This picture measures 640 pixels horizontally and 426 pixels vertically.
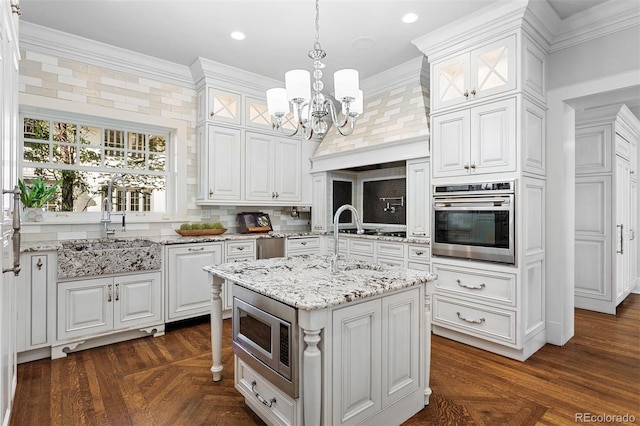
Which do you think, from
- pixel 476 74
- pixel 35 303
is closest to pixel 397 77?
pixel 476 74

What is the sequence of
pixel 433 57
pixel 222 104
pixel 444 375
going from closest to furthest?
pixel 444 375 < pixel 433 57 < pixel 222 104

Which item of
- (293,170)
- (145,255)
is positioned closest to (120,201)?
(145,255)

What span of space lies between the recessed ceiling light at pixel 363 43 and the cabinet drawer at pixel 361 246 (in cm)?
215

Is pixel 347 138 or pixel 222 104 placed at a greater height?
pixel 222 104

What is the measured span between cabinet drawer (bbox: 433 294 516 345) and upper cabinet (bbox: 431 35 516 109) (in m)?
1.87

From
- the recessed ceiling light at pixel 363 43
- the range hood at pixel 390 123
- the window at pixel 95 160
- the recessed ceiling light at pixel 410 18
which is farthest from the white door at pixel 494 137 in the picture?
the window at pixel 95 160

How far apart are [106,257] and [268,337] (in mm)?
2071

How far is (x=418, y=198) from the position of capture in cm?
369

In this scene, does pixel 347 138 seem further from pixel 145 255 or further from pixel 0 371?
pixel 0 371

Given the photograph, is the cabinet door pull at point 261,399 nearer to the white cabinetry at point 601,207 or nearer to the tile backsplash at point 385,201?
the tile backsplash at point 385,201

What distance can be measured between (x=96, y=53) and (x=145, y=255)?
2.20m

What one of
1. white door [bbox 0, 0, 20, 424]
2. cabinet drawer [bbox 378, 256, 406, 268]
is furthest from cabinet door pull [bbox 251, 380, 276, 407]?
cabinet drawer [bbox 378, 256, 406, 268]

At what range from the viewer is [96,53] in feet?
11.8

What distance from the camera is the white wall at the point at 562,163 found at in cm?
298
